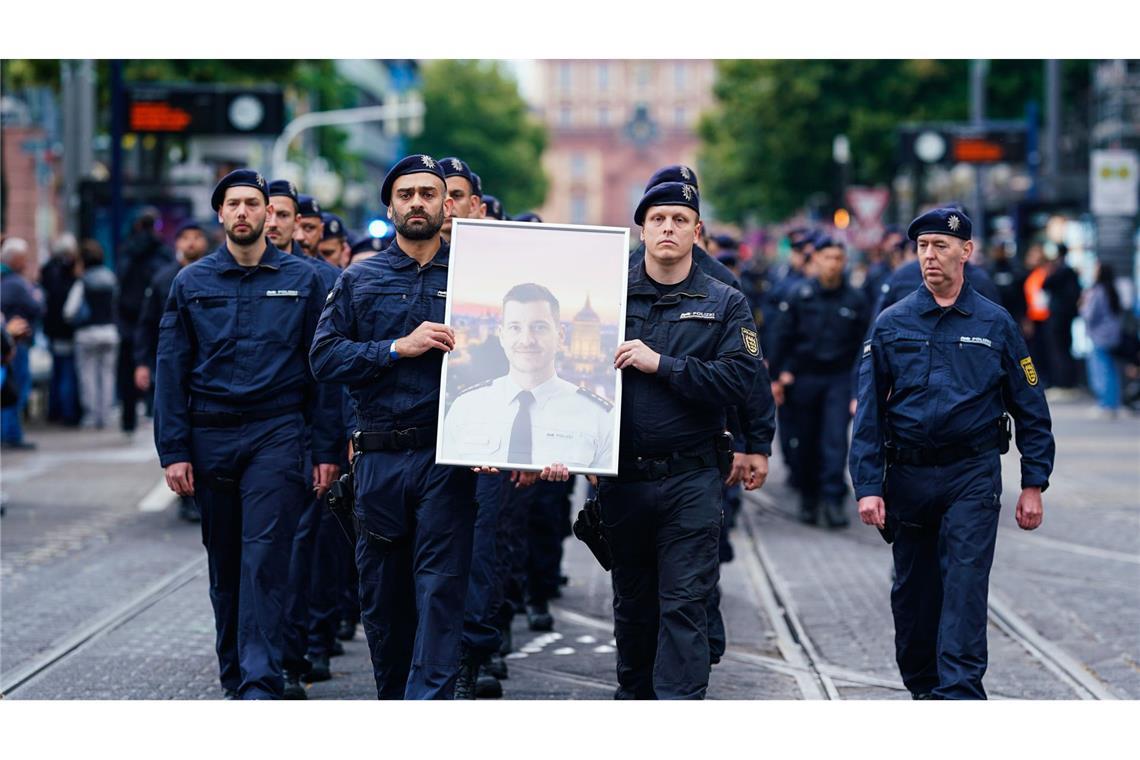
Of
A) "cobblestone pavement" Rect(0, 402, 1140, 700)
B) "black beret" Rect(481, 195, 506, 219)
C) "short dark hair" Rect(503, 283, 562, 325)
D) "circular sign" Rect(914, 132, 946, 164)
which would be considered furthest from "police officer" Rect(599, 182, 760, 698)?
"circular sign" Rect(914, 132, 946, 164)

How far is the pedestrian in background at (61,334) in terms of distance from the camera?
20828mm

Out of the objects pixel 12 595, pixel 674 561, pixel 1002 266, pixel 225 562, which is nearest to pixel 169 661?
pixel 225 562

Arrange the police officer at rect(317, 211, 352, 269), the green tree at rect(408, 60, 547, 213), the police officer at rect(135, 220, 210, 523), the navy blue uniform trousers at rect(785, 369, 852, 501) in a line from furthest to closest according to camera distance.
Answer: the green tree at rect(408, 60, 547, 213)
the navy blue uniform trousers at rect(785, 369, 852, 501)
the police officer at rect(135, 220, 210, 523)
the police officer at rect(317, 211, 352, 269)

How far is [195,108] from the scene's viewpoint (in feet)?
73.0

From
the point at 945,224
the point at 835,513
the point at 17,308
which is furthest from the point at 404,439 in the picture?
the point at 17,308

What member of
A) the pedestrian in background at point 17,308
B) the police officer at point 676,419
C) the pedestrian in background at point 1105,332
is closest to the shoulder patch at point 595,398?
the police officer at point 676,419

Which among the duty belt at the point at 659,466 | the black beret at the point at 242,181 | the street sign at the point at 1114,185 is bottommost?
the duty belt at the point at 659,466

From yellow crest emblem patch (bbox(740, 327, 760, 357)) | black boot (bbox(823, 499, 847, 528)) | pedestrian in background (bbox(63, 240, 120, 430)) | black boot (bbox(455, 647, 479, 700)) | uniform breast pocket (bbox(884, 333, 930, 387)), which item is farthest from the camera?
pedestrian in background (bbox(63, 240, 120, 430))

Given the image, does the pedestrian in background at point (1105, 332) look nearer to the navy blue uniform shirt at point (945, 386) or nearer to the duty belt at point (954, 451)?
the navy blue uniform shirt at point (945, 386)

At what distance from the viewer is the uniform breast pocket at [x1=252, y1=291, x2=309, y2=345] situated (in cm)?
750

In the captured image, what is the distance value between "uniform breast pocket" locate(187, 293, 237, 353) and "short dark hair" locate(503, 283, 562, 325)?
1311 millimetres

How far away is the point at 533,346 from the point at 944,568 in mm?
1790

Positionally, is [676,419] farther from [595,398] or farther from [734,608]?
[734,608]

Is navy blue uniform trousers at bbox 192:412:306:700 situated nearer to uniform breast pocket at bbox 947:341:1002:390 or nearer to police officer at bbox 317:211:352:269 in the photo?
uniform breast pocket at bbox 947:341:1002:390
